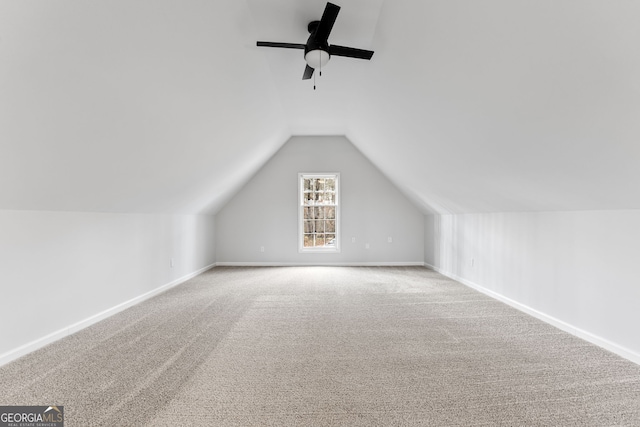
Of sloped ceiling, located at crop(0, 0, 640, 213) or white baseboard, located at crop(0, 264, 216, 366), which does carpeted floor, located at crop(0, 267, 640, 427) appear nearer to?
white baseboard, located at crop(0, 264, 216, 366)

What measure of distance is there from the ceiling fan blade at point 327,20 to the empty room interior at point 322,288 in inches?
0.8

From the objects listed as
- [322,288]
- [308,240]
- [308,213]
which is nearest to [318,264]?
[308,240]

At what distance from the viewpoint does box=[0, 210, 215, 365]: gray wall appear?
2.10 metres

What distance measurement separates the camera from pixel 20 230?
216 cm

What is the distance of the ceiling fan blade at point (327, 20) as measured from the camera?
2022mm

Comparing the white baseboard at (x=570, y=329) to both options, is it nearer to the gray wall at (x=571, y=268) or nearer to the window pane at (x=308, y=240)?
the gray wall at (x=571, y=268)

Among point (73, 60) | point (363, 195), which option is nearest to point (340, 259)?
point (363, 195)

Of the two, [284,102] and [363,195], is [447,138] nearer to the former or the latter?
[284,102]

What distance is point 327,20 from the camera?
2.13 meters

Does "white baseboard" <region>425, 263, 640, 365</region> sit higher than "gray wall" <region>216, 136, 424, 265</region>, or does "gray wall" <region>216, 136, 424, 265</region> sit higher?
"gray wall" <region>216, 136, 424, 265</region>

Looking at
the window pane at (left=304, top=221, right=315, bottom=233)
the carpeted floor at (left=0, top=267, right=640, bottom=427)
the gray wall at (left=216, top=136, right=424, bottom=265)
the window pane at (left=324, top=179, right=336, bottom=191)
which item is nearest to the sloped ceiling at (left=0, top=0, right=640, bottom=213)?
the carpeted floor at (left=0, top=267, right=640, bottom=427)

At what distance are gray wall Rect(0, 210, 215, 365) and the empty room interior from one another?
0.07 feet

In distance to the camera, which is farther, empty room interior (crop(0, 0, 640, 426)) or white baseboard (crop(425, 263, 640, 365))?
white baseboard (crop(425, 263, 640, 365))

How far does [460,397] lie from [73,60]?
Answer: 108 inches
